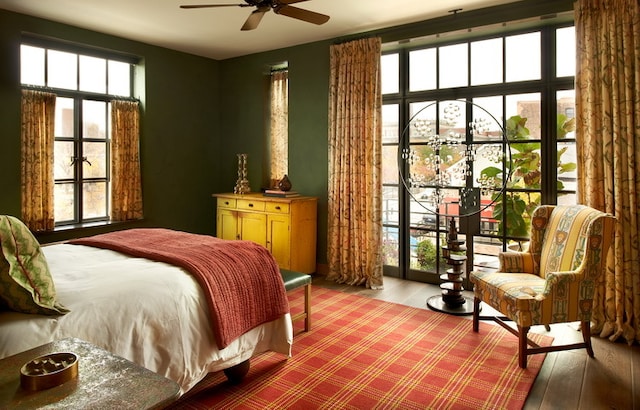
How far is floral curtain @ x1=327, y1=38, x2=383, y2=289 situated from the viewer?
183 inches

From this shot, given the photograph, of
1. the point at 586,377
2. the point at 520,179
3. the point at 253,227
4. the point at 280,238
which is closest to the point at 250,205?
the point at 253,227

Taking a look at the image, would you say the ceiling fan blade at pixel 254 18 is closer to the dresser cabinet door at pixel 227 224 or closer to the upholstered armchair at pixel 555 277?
the upholstered armchair at pixel 555 277

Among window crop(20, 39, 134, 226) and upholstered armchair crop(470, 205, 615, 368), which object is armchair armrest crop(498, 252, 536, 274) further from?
window crop(20, 39, 134, 226)

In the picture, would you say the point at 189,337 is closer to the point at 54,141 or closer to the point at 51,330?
the point at 51,330

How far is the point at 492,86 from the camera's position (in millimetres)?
4250

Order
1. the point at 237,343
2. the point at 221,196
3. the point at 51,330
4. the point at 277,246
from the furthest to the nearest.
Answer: the point at 221,196
the point at 277,246
the point at 237,343
the point at 51,330

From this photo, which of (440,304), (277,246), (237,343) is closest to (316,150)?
(277,246)

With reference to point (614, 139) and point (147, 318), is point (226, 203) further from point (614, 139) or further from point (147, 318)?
point (614, 139)

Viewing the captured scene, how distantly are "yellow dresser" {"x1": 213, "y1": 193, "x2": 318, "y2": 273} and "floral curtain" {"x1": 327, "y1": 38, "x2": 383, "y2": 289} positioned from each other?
25cm

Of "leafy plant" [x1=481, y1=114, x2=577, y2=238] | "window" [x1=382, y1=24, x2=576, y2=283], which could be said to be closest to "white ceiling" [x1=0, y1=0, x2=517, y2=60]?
"window" [x1=382, y1=24, x2=576, y2=283]

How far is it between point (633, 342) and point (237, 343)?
277cm

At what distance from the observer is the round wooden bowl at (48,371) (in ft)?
3.68

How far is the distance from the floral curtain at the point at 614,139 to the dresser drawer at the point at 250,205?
10.1 ft

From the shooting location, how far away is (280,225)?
4.89 metres
